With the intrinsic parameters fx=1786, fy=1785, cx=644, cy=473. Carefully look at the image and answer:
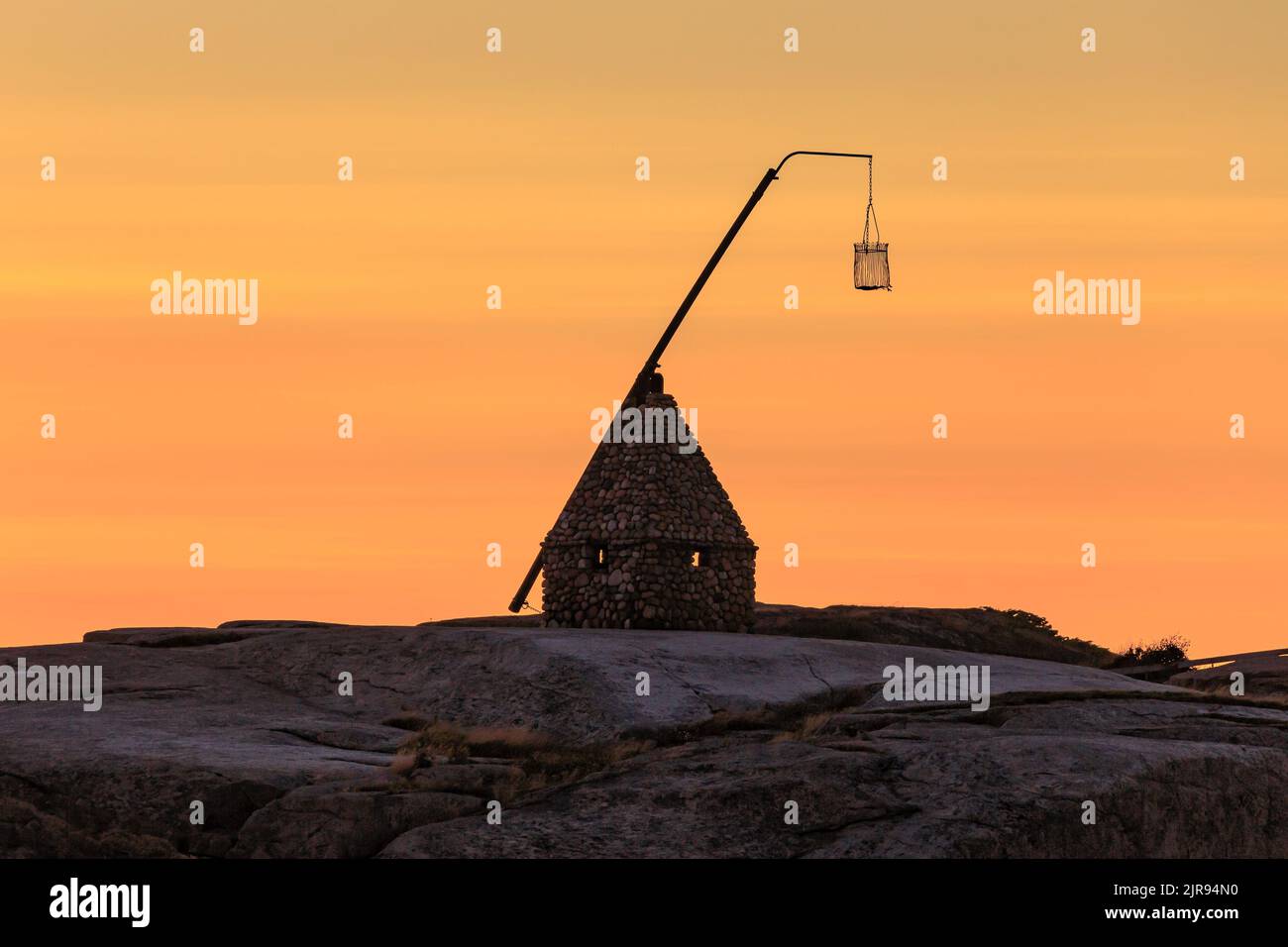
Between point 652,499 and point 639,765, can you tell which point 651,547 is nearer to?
point 652,499

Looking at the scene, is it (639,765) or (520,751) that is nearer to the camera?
(639,765)

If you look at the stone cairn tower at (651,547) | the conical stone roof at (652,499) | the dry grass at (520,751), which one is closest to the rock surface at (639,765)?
the dry grass at (520,751)

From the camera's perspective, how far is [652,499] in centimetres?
3366

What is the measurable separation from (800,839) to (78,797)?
916 cm

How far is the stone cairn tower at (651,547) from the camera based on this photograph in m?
33.2

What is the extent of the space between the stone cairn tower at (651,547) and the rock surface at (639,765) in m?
3.08

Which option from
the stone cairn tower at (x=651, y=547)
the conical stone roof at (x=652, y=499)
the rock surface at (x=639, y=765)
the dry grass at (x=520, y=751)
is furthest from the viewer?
the conical stone roof at (x=652, y=499)

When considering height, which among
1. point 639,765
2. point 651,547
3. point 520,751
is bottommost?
point 639,765

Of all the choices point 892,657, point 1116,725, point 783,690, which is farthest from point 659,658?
point 1116,725

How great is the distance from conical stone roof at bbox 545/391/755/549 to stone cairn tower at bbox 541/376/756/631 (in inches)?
0.7

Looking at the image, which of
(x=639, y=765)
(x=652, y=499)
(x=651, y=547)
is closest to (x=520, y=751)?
(x=639, y=765)

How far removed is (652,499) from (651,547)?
1.02 m

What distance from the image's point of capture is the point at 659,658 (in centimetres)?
2889

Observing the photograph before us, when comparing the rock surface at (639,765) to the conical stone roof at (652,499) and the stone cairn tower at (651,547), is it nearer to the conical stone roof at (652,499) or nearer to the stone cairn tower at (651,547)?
the stone cairn tower at (651,547)
